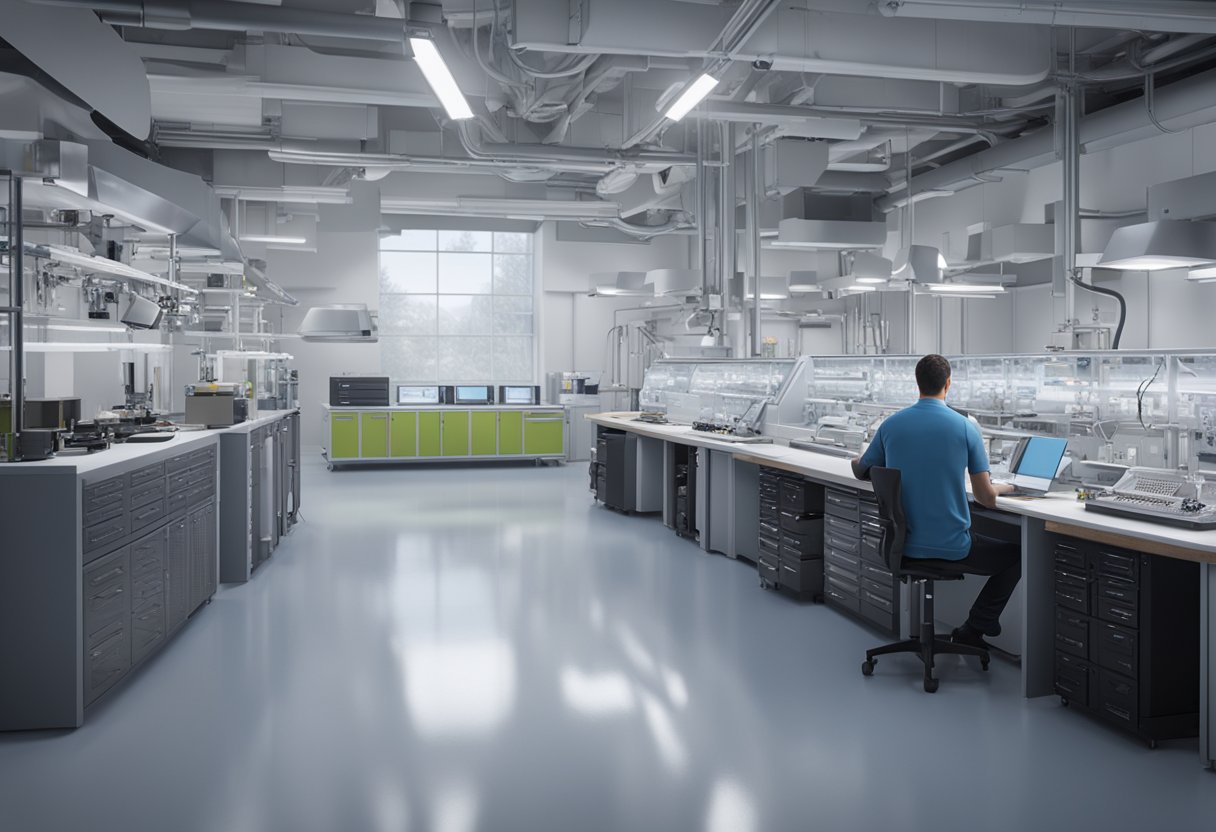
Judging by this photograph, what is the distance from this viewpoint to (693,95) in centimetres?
490

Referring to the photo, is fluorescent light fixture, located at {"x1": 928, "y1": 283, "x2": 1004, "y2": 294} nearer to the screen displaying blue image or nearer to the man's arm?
the screen displaying blue image

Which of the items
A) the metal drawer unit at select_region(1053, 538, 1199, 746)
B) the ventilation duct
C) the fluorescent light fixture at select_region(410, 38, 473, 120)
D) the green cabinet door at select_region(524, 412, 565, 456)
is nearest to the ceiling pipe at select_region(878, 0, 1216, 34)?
the fluorescent light fixture at select_region(410, 38, 473, 120)

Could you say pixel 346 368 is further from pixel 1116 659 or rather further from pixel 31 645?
pixel 1116 659

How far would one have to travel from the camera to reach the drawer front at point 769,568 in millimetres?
5016

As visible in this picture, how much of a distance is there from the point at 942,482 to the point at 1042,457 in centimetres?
59

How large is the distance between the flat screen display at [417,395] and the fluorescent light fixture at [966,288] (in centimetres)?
629

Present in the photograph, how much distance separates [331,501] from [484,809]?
21.0 feet

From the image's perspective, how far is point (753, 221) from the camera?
25.7ft

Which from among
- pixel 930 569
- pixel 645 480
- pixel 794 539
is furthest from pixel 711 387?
pixel 930 569

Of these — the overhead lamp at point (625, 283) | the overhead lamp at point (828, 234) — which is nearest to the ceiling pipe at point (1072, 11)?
the overhead lamp at point (828, 234)

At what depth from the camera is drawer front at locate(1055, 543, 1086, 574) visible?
3.20 metres

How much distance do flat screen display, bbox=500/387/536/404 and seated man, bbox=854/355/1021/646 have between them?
8.45 m

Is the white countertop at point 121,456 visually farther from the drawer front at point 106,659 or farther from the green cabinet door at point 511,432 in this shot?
the green cabinet door at point 511,432

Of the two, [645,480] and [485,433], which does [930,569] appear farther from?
[485,433]
